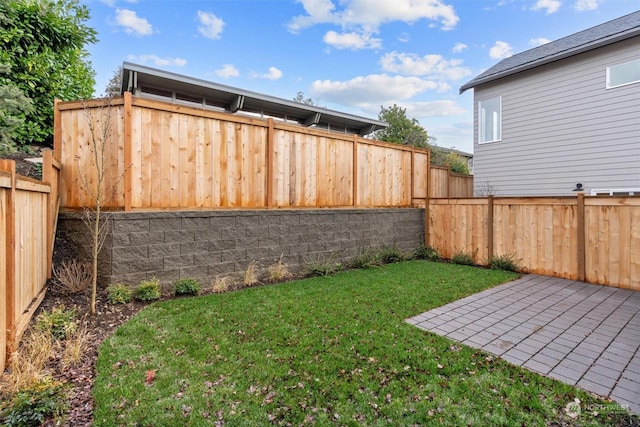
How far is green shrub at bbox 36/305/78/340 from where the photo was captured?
320cm

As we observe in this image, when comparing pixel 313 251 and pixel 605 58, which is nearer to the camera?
pixel 313 251

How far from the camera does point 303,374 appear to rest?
273 cm

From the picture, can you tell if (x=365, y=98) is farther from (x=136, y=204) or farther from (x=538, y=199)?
(x=136, y=204)

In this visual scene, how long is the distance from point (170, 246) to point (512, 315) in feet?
16.3

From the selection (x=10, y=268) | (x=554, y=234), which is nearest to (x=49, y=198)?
(x=10, y=268)

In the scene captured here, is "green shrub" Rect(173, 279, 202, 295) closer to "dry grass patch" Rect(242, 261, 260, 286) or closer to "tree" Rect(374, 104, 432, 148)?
"dry grass patch" Rect(242, 261, 260, 286)

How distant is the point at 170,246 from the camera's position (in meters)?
4.79

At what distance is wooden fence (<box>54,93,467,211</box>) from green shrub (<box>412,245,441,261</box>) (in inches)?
86.1

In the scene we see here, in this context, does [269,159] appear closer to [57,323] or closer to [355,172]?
[355,172]

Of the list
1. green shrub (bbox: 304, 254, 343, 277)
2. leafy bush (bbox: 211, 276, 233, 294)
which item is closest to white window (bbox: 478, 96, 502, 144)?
green shrub (bbox: 304, 254, 343, 277)

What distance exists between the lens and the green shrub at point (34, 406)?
2.06 metres

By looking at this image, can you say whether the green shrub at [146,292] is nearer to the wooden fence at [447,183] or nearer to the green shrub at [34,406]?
the green shrub at [34,406]

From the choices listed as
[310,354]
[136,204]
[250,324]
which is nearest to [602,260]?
[310,354]

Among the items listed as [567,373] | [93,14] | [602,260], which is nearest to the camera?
[567,373]
